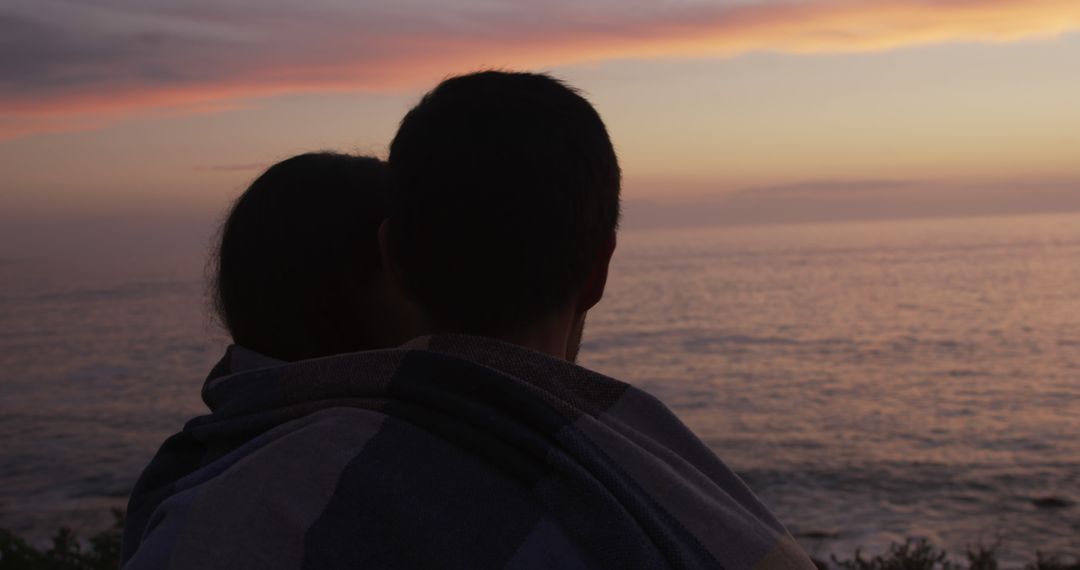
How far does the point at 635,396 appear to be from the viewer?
1570 millimetres

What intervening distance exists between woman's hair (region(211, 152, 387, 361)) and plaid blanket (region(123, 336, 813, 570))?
0.57m

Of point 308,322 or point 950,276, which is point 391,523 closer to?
point 308,322

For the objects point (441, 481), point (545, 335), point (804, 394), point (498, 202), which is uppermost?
point (498, 202)

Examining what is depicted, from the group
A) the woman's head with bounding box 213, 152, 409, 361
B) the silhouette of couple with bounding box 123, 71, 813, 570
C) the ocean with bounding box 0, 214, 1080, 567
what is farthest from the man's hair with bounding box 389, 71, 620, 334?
the ocean with bounding box 0, 214, 1080, 567

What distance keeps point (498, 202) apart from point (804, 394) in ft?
90.0

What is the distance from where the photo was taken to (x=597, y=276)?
62.9 inches

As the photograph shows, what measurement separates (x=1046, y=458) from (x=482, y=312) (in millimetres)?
20978

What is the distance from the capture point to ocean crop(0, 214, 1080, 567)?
1536 cm

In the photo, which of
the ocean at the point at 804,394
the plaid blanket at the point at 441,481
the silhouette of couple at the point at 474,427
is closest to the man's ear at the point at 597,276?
the silhouette of couple at the point at 474,427

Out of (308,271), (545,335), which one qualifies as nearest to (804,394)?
(308,271)

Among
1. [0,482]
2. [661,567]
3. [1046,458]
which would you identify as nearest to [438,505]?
[661,567]

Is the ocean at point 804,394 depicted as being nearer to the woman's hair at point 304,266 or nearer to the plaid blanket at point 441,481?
the woman's hair at point 304,266

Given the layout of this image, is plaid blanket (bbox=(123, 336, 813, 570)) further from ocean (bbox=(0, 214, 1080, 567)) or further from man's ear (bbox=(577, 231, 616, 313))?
ocean (bbox=(0, 214, 1080, 567))

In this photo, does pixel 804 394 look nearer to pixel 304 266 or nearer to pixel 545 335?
pixel 304 266
